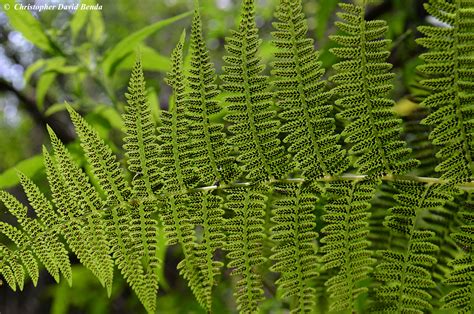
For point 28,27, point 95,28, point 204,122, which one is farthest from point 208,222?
point 95,28

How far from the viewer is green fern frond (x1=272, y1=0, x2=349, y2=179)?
0.70 meters

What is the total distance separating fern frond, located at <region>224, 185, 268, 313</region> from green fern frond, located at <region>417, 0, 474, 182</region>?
11.2 inches

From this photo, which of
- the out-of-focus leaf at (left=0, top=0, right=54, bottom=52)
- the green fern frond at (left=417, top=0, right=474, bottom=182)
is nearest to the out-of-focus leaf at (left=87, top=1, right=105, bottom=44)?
the out-of-focus leaf at (left=0, top=0, right=54, bottom=52)

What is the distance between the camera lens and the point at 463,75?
69cm

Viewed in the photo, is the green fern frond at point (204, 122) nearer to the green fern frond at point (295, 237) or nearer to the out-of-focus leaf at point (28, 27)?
the green fern frond at point (295, 237)

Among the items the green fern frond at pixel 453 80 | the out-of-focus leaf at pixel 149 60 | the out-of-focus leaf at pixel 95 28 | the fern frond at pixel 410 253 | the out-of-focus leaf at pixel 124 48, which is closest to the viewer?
the green fern frond at pixel 453 80

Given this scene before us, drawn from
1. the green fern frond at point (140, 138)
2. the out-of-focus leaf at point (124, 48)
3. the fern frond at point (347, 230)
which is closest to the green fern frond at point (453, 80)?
the fern frond at point (347, 230)

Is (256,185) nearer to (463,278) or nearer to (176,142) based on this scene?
(176,142)

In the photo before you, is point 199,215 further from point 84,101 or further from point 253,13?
point 84,101

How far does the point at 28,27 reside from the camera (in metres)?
1.45

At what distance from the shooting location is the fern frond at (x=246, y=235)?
0.79 metres

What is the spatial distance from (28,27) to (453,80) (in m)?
1.22

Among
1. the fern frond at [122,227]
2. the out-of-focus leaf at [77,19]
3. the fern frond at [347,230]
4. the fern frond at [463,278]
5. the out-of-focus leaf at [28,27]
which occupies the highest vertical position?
the out-of-focus leaf at [77,19]

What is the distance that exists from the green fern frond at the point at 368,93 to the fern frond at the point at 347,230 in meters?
0.04
